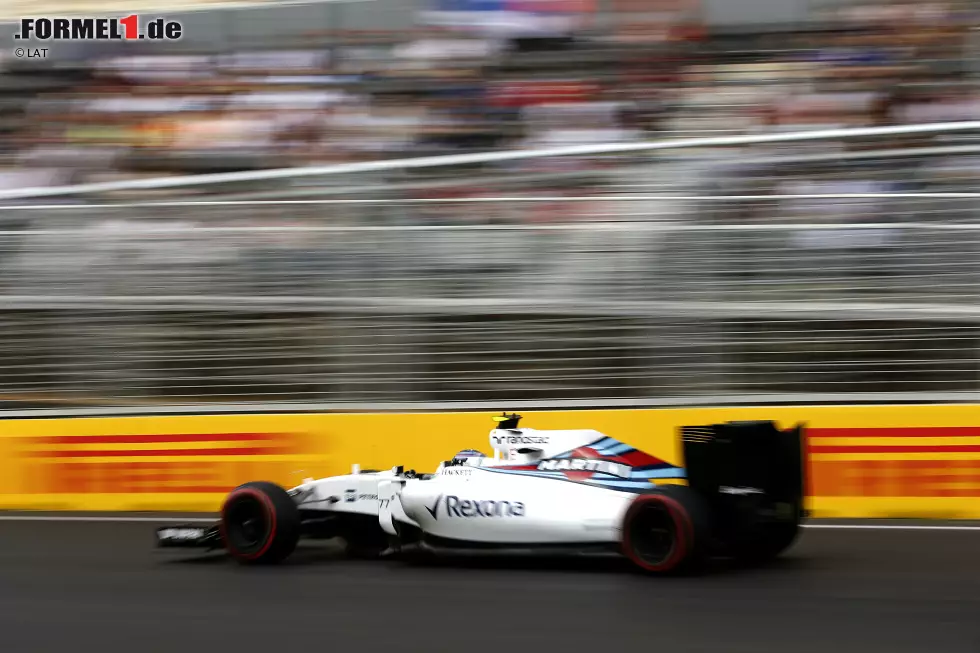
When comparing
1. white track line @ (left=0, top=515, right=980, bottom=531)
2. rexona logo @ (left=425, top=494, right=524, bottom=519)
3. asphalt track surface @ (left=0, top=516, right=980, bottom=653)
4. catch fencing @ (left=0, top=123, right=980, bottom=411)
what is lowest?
white track line @ (left=0, top=515, right=980, bottom=531)

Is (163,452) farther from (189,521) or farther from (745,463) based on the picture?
(745,463)

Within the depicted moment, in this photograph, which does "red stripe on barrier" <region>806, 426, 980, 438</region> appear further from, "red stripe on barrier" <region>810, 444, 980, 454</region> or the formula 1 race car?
the formula 1 race car

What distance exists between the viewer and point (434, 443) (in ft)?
29.5

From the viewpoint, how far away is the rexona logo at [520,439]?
6477mm

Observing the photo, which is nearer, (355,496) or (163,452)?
(355,496)

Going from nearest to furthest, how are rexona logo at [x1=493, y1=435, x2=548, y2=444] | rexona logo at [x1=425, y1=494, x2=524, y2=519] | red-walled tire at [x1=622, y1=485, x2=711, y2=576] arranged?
red-walled tire at [x1=622, y1=485, x2=711, y2=576], rexona logo at [x1=425, y1=494, x2=524, y2=519], rexona logo at [x1=493, y1=435, x2=548, y2=444]

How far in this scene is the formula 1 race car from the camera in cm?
593

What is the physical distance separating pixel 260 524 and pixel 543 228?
329cm

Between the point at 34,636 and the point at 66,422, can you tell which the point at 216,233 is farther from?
the point at 34,636

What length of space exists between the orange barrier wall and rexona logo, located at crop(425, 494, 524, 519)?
7.92 ft

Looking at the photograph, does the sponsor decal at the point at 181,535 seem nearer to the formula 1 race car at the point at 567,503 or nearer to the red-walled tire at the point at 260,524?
the formula 1 race car at the point at 567,503

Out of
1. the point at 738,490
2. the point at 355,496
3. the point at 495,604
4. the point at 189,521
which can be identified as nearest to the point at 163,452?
the point at 189,521

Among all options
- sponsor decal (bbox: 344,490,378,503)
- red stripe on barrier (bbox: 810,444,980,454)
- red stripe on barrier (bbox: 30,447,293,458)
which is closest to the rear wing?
sponsor decal (bbox: 344,490,378,503)

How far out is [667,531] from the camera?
5.87 meters
